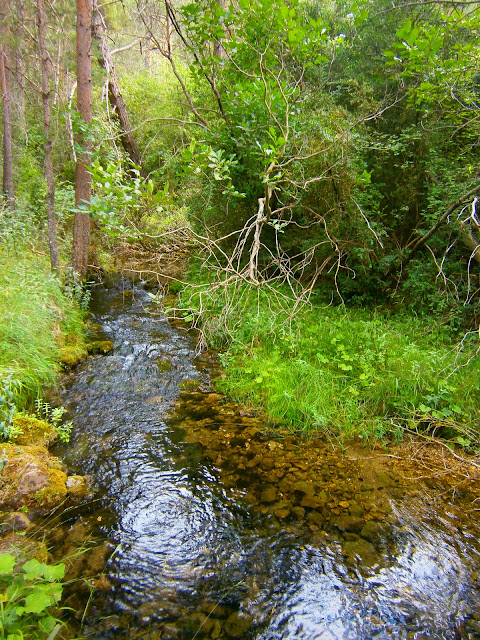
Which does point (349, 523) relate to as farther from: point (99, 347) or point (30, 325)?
point (99, 347)

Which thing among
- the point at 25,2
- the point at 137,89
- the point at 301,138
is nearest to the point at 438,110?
the point at 301,138

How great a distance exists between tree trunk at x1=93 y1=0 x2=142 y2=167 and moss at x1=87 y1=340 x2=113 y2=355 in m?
3.37

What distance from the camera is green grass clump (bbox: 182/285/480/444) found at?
3.90 m

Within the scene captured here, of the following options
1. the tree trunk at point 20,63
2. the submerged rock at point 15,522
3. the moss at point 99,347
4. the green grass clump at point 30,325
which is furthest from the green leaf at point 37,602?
the tree trunk at point 20,63

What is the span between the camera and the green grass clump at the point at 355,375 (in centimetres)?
390

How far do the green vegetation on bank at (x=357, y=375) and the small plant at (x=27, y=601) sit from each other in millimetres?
2696

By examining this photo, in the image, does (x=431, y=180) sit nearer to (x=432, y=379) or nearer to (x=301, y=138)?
(x=301, y=138)

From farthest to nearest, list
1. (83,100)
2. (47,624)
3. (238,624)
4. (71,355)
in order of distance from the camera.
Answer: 1. (83,100)
2. (71,355)
3. (238,624)
4. (47,624)

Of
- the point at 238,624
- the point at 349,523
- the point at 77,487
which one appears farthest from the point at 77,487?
the point at 349,523

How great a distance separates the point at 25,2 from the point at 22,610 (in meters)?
11.8

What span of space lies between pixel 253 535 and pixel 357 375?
2.47 meters

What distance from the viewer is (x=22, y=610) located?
1736mm

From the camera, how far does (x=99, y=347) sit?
572 cm

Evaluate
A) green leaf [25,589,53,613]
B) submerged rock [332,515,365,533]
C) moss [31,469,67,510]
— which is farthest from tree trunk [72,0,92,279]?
submerged rock [332,515,365,533]
